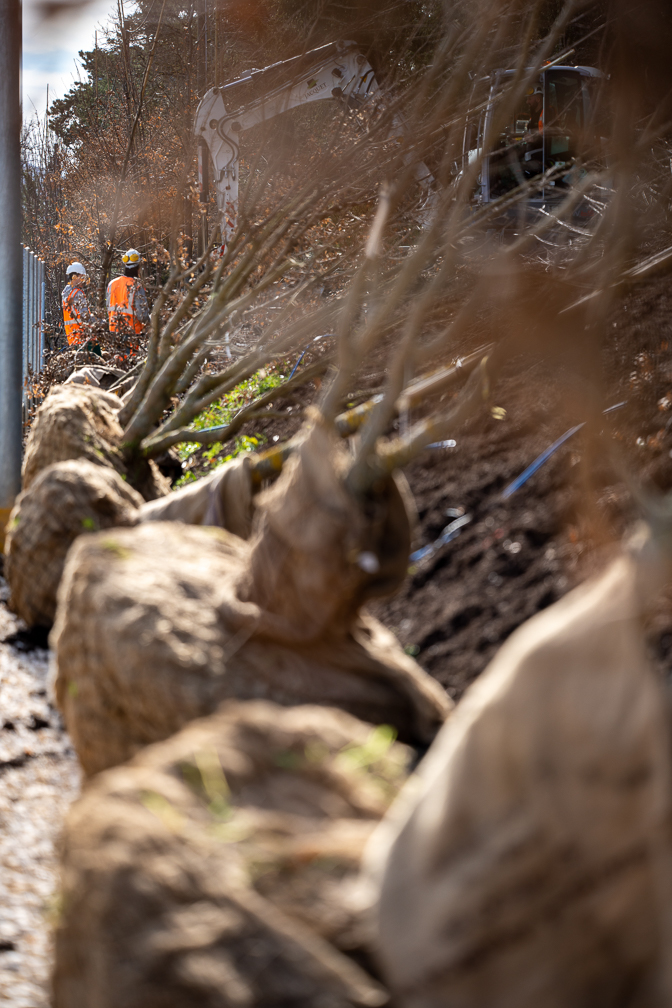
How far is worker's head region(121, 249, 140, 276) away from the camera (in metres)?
12.0

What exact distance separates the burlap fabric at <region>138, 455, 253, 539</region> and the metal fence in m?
9.75

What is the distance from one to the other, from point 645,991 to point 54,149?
22.6 metres

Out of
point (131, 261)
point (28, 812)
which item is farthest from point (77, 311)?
point (28, 812)

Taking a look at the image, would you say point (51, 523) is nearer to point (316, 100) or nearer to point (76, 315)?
point (316, 100)

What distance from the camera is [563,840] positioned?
107 centimetres

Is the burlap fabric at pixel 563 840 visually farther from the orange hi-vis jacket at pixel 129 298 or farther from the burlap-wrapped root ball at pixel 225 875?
the orange hi-vis jacket at pixel 129 298

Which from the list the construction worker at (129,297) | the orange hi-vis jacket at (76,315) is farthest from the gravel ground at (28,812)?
the orange hi-vis jacket at (76,315)

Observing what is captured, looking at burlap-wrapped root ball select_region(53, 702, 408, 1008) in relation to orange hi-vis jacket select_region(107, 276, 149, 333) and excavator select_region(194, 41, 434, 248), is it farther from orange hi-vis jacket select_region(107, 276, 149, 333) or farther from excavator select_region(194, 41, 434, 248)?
orange hi-vis jacket select_region(107, 276, 149, 333)

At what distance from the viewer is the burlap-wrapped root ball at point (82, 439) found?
4.56 metres

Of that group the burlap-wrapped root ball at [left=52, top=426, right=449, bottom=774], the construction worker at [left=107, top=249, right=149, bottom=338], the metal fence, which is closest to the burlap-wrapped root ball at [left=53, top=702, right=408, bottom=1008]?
the burlap-wrapped root ball at [left=52, top=426, right=449, bottom=774]

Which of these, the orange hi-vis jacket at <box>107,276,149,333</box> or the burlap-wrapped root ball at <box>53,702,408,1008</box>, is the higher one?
the orange hi-vis jacket at <box>107,276,149,333</box>

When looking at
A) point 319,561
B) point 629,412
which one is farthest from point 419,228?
point 319,561

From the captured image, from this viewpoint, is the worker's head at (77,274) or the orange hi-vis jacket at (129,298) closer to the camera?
the orange hi-vis jacket at (129,298)

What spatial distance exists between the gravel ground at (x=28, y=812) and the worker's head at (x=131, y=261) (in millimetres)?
9074
